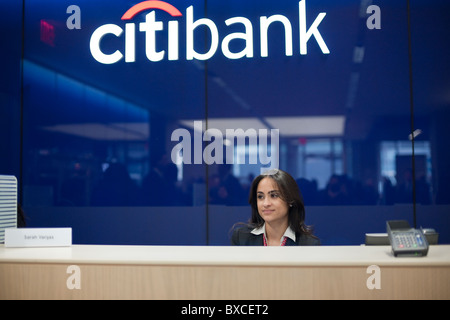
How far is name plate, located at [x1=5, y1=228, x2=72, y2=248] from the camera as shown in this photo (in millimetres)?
2131

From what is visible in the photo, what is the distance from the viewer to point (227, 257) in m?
1.74

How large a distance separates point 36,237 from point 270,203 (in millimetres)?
1371

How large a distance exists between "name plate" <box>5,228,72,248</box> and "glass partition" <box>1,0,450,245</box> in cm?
186

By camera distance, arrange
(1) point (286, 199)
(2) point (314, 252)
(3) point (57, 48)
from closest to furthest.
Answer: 1. (2) point (314, 252)
2. (1) point (286, 199)
3. (3) point (57, 48)

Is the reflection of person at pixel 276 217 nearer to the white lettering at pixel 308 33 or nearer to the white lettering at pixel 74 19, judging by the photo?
the white lettering at pixel 308 33

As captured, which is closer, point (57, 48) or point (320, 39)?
point (320, 39)

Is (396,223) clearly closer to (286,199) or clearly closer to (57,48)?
(286,199)

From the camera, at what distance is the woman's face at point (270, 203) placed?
277cm

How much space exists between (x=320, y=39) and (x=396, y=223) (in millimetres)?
2447

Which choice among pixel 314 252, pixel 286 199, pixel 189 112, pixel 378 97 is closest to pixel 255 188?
Answer: pixel 286 199

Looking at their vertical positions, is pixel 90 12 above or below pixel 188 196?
above

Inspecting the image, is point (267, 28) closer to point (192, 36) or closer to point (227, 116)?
point (192, 36)

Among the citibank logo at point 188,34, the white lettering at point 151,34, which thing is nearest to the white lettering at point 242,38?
the citibank logo at point 188,34

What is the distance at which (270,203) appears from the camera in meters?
2.78
